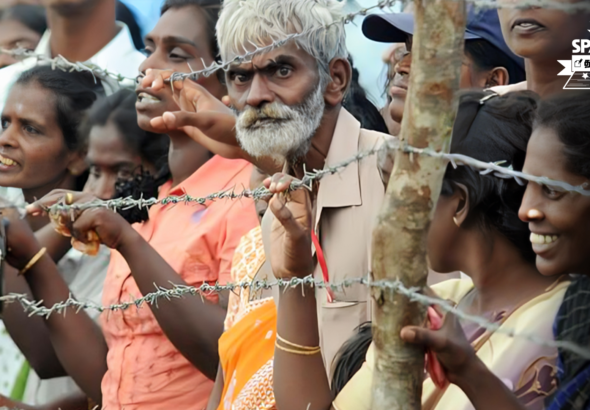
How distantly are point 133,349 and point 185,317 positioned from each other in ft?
0.87

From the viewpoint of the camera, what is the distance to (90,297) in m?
3.47

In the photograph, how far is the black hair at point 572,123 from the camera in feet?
5.58

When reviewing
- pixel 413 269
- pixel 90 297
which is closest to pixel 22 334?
pixel 90 297

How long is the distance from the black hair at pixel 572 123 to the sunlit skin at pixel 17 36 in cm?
305

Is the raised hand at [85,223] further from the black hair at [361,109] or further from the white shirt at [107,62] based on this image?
the white shirt at [107,62]

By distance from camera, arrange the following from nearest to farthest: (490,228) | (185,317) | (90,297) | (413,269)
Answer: (413,269) → (490,228) → (185,317) → (90,297)

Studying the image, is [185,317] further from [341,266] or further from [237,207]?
[341,266]

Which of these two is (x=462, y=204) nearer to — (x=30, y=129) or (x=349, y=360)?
(x=349, y=360)

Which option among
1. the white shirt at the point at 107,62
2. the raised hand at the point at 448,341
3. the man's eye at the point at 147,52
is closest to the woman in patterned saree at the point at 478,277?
the raised hand at the point at 448,341

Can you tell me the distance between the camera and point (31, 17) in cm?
437

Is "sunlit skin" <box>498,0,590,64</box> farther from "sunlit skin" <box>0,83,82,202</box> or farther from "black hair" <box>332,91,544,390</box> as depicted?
"sunlit skin" <box>0,83,82,202</box>

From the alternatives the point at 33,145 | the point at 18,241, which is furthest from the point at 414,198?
the point at 33,145

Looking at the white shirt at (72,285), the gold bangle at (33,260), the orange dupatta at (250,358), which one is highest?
the orange dupatta at (250,358)

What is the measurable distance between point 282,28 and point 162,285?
0.81 metres
